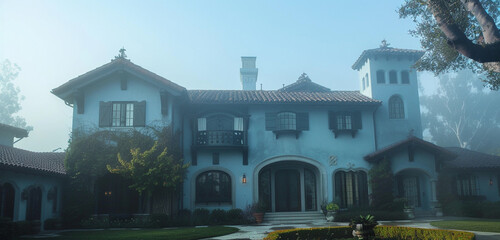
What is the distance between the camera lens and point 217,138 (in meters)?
22.1

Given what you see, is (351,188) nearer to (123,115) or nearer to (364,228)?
(364,228)

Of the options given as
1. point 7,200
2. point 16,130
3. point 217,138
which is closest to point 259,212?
point 217,138

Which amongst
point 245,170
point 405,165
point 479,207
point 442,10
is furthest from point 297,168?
point 442,10

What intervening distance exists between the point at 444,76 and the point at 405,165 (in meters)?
33.3

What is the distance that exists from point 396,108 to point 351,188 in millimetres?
5937

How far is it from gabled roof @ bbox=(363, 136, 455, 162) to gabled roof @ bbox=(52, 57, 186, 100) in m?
11.4

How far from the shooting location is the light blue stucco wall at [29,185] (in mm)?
15773

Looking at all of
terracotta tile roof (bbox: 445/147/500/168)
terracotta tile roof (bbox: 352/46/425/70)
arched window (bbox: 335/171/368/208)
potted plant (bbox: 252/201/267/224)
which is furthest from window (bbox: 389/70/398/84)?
potted plant (bbox: 252/201/267/224)

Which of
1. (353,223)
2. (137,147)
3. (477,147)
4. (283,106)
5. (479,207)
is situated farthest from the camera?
(477,147)

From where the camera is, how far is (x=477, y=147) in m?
46.5

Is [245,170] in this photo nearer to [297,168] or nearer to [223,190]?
[223,190]

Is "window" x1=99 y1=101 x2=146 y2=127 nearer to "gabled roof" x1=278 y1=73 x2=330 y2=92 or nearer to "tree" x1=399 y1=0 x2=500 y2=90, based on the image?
"gabled roof" x1=278 y1=73 x2=330 y2=92

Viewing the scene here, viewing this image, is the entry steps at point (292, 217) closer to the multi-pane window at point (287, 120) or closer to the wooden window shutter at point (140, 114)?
the multi-pane window at point (287, 120)

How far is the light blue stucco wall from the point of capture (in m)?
15.8
